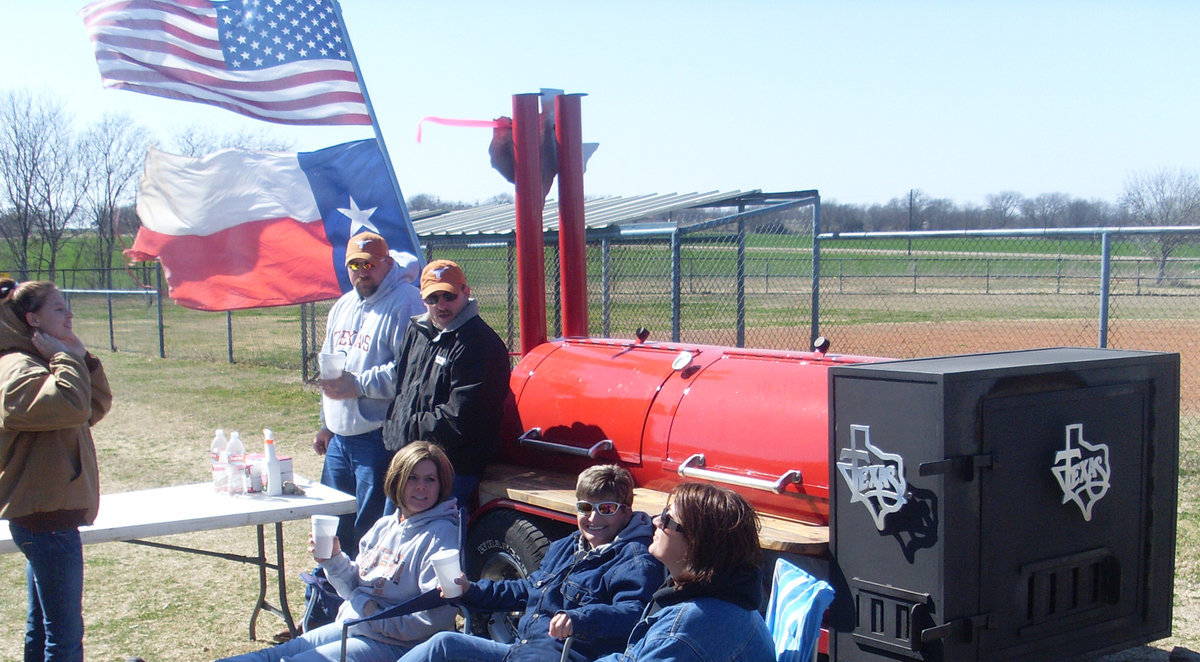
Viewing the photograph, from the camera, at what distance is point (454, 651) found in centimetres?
329

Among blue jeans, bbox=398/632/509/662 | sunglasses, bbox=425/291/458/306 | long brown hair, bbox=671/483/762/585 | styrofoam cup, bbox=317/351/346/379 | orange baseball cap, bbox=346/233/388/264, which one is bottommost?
blue jeans, bbox=398/632/509/662

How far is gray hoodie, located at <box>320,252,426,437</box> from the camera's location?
4.69 m

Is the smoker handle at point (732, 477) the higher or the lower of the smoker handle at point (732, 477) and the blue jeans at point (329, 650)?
the higher

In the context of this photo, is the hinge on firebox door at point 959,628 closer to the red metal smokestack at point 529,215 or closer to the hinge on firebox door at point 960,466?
the hinge on firebox door at point 960,466

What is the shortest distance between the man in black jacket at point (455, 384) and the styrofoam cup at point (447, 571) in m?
1.00

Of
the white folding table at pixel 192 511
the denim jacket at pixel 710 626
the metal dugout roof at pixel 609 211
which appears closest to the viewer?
the denim jacket at pixel 710 626

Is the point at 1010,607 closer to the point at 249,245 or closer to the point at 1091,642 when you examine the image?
the point at 1091,642

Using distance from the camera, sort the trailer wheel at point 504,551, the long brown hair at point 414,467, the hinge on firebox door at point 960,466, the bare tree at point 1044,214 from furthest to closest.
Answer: the bare tree at point 1044,214 → the trailer wheel at point 504,551 → the long brown hair at point 414,467 → the hinge on firebox door at point 960,466

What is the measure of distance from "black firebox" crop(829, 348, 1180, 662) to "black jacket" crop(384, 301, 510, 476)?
1.66 meters

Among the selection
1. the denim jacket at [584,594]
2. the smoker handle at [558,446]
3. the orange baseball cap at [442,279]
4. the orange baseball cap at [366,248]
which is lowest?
the denim jacket at [584,594]

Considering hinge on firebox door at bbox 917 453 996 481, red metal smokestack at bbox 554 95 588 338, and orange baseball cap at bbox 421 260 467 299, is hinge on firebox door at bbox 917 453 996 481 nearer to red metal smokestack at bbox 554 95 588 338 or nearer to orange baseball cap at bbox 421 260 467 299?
orange baseball cap at bbox 421 260 467 299

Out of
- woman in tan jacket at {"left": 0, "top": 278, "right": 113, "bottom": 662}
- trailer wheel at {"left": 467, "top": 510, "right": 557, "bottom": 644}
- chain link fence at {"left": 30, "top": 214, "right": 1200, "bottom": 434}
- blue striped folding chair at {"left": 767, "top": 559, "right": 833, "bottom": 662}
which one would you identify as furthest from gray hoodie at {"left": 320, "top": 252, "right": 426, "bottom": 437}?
blue striped folding chair at {"left": 767, "top": 559, "right": 833, "bottom": 662}

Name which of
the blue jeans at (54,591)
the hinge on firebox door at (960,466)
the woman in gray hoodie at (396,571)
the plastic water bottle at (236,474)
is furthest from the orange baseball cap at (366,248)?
the hinge on firebox door at (960,466)

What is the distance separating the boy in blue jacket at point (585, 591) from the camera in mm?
3092
